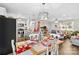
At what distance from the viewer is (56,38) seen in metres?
1.97

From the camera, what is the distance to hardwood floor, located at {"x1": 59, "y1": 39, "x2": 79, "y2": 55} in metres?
1.95

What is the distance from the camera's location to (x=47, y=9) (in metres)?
1.97

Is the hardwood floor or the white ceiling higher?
the white ceiling

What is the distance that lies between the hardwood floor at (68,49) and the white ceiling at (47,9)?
31 cm

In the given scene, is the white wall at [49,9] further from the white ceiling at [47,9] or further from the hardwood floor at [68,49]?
the hardwood floor at [68,49]

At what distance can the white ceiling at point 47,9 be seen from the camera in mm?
1958

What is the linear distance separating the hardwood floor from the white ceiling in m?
0.31

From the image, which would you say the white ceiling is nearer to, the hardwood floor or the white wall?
the white wall

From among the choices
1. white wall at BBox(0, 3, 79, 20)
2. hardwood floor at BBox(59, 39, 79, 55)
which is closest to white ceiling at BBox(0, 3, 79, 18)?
white wall at BBox(0, 3, 79, 20)

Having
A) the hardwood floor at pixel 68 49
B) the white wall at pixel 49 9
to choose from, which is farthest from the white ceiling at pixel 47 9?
the hardwood floor at pixel 68 49

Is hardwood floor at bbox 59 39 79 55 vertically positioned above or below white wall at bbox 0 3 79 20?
below
